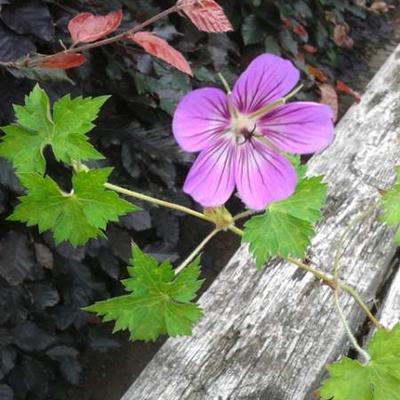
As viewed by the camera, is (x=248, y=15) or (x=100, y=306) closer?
(x=100, y=306)

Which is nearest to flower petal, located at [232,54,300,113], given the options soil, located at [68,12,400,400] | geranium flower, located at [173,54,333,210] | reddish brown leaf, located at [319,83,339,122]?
geranium flower, located at [173,54,333,210]

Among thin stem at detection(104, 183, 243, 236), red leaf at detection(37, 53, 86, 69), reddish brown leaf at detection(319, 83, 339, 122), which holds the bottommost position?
reddish brown leaf at detection(319, 83, 339, 122)

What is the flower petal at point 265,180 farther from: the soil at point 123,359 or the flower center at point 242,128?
the soil at point 123,359

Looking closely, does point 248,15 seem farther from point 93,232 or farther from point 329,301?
point 93,232

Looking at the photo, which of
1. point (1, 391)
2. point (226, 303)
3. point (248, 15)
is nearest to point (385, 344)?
point (226, 303)

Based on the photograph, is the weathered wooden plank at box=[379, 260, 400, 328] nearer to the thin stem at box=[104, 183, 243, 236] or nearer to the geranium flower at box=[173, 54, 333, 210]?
the thin stem at box=[104, 183, 243, 236]

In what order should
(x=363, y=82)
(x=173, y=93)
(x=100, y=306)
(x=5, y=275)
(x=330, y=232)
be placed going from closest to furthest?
(x=100, y=306)
(x=330, y=232)
(x=5, y=275)
(x=173, y=93)
(x=363, y=82)

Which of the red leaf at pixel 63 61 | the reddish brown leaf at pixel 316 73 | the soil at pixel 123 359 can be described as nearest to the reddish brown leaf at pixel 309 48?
the reddish brown leaf at pixel 316 73
